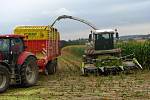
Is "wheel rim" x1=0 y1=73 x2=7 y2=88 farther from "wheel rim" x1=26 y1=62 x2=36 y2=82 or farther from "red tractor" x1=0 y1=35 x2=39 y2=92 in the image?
"wheel rim" x1=26 y1=62 x2=36 y2=82

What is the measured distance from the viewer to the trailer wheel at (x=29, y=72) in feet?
52.4

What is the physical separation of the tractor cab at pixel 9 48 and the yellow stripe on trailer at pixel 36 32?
540 cm

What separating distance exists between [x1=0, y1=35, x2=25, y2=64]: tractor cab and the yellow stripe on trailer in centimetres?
540

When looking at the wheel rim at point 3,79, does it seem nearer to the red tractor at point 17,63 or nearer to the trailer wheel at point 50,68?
the red tractor at point 17,63

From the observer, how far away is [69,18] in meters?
32.8

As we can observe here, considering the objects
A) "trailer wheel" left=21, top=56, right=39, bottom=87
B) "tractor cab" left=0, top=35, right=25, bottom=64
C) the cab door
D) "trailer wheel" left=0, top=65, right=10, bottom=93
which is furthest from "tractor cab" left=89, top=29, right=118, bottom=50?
"trailer wheel" left=0, top=65, right=10, bottom=93

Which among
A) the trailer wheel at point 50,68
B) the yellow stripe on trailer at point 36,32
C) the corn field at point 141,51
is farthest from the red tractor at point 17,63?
the corn field at point 141,51

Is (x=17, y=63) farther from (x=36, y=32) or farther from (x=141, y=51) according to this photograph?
(x=141, y=51)

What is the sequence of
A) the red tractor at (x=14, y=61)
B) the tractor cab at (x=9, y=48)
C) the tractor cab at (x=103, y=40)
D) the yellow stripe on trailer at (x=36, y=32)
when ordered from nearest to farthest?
the red tractor at (x=14, y=61)
the tractor cab at (x=9, y=48)
the yellow stripe on trailer at (x=36, y=32)
the tractor cab at (x=103, y=40)

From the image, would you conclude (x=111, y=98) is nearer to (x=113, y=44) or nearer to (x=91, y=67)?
(x=91, y=67)

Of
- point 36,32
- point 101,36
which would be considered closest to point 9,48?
point 36,32

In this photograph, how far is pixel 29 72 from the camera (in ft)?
54.7

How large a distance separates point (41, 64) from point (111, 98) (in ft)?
26.3

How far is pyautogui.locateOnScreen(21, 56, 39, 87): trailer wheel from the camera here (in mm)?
15959
